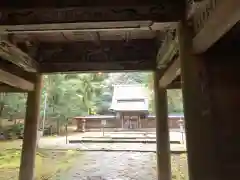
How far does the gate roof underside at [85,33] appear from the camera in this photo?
2.17m

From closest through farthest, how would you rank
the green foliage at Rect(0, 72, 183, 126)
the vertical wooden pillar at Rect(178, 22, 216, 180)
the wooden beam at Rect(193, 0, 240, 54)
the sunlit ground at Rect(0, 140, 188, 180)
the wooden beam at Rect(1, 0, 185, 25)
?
the wooden beam at Rect(193, 0, 240, 54) → the vertical wooden pillar at Rect(178, 22, 216, 180) → the wooden beam at Rect(1, 0, 185, 25) → the sunlit ground at Rect(0, 140, 188, 180) → the green foliage at Rect(0, 72, 183, 126)

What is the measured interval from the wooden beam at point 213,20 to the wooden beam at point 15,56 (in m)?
2.45

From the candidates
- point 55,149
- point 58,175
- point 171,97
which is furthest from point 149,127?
point 58,175

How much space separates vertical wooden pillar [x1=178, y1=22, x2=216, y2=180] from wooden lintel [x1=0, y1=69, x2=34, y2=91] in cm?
271

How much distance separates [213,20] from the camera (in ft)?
5.50

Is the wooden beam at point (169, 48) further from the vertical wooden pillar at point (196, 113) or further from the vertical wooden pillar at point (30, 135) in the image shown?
the vertical wooden pillar at point (30, 135)

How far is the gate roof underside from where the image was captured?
2.17 metres

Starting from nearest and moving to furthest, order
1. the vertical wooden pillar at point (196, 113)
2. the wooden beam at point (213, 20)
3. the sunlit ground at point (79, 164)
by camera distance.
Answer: the wooden beam at point (213, 20) < the vertical wooden pillar at point (196, 113) < the sunlit ground at point (79, 164)

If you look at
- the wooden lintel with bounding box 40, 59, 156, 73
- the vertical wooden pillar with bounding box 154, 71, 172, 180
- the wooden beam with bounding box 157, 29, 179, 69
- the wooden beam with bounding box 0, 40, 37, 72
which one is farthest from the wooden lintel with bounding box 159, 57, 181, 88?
the wooden beam with bounding box 0, 40, 37, 72

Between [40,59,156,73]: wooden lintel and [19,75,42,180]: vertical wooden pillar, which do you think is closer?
[40,59,156,73]: wooden lintel

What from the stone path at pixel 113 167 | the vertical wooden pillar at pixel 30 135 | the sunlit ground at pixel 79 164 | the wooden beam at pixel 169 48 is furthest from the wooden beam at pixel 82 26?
the sunlit ground at pixel 79 164

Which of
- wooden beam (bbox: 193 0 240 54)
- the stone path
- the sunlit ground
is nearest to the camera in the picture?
wooden beam (bbox: 193 0 240 54)

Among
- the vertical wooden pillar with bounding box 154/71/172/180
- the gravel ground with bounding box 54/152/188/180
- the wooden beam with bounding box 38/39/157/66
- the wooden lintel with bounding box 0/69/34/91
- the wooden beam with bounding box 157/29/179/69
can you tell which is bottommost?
the gravel ground with bounding box 54/152/188/180

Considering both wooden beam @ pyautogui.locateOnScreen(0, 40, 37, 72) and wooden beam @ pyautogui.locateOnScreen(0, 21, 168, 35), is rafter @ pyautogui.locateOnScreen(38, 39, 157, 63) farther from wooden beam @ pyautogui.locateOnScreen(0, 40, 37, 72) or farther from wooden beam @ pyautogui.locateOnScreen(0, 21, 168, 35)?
wooden beam @ pyautogui.locateOnScreen(0, 21, 168, 35)
